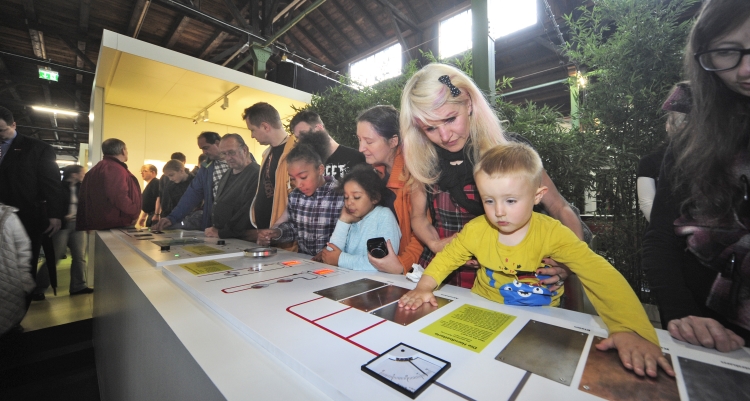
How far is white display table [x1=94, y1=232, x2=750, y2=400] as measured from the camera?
19.9 inches

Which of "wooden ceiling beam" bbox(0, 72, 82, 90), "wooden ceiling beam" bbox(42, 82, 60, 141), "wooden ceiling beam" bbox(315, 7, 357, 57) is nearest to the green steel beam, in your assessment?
"wooden ceiling beam" bbox(315, 7, 357, 57)

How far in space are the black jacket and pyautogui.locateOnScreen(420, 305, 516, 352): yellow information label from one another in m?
3.69

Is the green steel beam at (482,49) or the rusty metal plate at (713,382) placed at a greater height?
the green steel beam at (482,49)

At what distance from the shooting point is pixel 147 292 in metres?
1.00

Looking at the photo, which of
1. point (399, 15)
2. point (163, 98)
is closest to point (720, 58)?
point (163, 98)

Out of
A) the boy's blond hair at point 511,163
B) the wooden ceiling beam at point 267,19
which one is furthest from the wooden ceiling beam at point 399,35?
the boy's blond hair at point 511,163

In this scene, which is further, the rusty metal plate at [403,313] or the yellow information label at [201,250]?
the yellow information label at [201,250]

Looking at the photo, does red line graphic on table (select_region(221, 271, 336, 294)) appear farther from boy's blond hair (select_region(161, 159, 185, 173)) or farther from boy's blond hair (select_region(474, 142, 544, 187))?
boy's blond hair (select_region(161, 159, 185, 173))

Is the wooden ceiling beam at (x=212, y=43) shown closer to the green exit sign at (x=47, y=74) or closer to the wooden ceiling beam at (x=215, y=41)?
the wooden ceiling beam at (x=215, y=41)

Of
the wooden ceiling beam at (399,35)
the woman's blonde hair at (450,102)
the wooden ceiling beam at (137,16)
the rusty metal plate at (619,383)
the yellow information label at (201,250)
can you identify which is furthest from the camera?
the wooden ceiling beam at (399,35)

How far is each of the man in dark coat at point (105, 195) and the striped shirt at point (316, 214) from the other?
6.98 ft

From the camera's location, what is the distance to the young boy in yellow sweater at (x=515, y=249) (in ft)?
2.72

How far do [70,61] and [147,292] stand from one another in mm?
11737

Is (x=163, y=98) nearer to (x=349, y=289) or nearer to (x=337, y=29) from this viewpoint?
(x=337, y=29)
